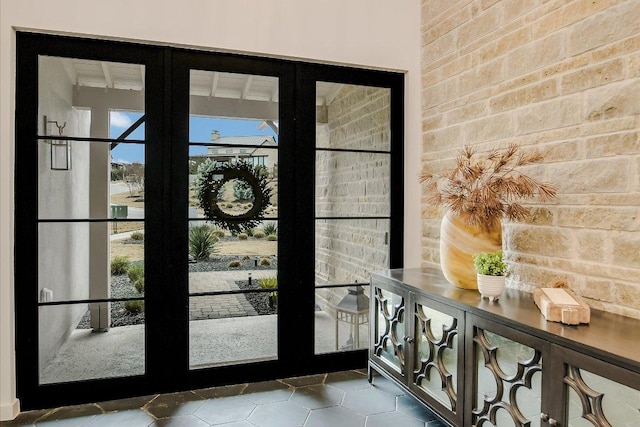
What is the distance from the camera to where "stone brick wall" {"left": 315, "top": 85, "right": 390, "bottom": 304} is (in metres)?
3.45

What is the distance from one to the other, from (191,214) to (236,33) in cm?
130

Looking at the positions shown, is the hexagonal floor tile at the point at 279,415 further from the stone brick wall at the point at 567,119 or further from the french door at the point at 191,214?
the stone brick wall at the point at 567,119

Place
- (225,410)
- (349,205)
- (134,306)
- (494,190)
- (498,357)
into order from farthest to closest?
(349,205), (134,306), (225,410), (494,190), (498,357)

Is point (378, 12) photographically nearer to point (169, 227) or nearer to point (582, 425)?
point (169, 227)

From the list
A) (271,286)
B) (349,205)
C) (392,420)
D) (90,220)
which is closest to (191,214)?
(90,220)

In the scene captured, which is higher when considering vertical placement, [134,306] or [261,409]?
[134,306]

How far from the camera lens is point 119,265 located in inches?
119

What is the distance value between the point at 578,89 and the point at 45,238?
3208 millimetres

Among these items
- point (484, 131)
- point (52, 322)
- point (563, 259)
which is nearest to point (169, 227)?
point (52, 322)

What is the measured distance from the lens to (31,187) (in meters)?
2.80

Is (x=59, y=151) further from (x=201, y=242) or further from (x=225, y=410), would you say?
(x=225, y=410)

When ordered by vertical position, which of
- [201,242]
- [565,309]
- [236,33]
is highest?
[236,33]

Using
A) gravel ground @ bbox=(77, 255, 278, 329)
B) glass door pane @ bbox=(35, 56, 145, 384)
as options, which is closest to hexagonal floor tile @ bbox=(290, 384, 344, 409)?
gravel ground @ bbox=(77, 255, 278, 329)

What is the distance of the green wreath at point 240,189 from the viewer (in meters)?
3.19
